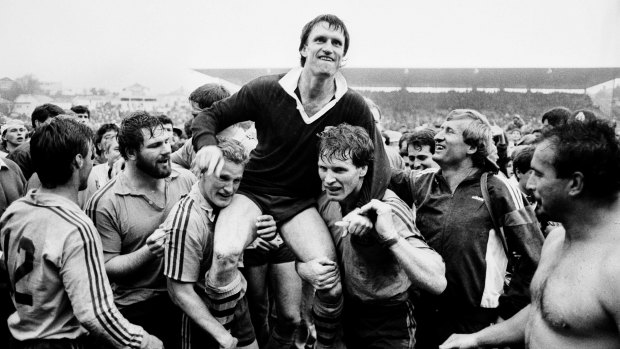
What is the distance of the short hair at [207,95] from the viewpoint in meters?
5.03

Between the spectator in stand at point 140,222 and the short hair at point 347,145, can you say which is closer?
the short hair at point 347,145

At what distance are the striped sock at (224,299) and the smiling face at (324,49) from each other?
1.43 meters

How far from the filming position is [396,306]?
3008 millimetres

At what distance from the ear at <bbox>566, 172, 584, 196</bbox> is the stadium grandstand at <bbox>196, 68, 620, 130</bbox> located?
22837 mm

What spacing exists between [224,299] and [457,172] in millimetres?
1763

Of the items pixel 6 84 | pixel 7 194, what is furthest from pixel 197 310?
pixel 6 84

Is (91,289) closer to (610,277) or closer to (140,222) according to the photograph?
(140,222)

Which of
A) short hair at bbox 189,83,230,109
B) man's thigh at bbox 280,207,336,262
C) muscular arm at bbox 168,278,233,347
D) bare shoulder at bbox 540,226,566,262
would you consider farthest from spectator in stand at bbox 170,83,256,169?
bare shoulder at bbox 540,226,566,262

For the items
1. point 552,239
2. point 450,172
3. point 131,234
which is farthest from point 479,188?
point 131,234

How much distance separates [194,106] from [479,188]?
3.12 metres

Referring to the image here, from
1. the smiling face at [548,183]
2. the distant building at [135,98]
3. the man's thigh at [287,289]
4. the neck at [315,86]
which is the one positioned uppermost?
the neck at [315,86]

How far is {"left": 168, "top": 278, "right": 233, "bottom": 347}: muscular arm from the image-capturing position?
115 inches

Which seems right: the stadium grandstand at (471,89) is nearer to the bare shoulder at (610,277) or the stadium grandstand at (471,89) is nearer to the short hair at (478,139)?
the short hair at (478,139)

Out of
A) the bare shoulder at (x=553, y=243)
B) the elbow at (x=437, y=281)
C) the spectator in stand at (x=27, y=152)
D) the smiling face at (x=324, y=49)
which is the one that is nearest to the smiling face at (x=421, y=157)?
the smiling face at (x=324, y=49)
